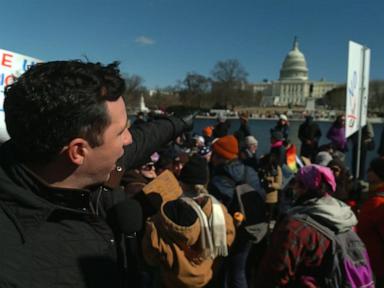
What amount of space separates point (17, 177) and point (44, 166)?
0.32 feet

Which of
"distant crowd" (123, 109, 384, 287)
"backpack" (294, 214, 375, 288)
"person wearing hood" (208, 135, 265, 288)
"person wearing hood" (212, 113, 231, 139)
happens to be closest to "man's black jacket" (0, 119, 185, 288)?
"distant crowd" (123, 109, 384, 287)

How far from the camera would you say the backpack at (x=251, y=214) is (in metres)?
3.43

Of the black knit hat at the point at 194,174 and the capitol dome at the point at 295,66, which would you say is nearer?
the black knit hat at the point at 194,174

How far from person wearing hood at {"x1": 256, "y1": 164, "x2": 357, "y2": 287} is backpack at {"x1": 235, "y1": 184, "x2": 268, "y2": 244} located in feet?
3.10

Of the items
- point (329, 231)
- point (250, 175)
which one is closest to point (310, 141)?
point (250, 175)

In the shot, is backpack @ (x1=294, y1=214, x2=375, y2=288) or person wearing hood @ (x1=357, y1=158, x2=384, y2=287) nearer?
backpack @ (x1=294, y1=214, x2=375, y2=288)

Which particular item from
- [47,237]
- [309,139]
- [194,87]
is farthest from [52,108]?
[194,87]

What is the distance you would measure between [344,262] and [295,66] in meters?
123

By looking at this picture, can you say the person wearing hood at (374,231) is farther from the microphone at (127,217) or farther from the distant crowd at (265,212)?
the microphone at (127,217)

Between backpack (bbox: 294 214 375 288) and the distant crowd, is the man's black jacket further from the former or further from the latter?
backpack (bbox: 294 214 375 288)

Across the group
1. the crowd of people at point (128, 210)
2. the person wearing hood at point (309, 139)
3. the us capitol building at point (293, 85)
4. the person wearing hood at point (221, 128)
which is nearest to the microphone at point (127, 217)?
the crowd of people at point (128, 210)

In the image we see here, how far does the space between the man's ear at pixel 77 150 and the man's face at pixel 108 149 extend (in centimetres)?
2

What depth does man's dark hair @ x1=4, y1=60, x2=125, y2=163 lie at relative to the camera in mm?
1087

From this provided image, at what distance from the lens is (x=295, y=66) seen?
11950cm
